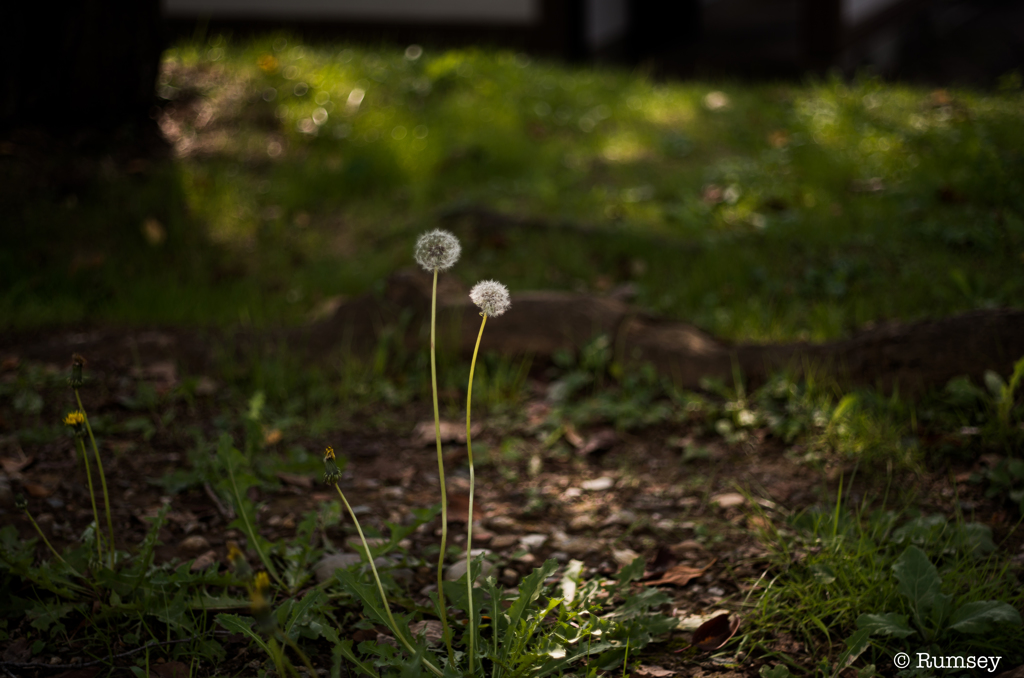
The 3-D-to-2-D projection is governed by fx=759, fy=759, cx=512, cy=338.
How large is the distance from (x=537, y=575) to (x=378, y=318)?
1.90 m

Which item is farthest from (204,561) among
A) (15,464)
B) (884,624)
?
(884,624)

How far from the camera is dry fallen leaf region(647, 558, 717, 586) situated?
71.9 inches

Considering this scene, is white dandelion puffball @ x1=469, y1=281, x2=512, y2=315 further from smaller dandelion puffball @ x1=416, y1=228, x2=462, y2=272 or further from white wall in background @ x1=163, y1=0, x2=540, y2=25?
white wall in background @ x1=163, y1=0, x2=540, y2=25

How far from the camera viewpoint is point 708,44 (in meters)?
10.9

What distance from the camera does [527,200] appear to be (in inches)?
183

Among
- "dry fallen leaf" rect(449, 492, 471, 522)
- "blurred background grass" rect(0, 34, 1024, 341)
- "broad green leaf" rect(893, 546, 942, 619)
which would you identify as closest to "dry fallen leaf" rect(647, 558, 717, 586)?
"broad green leaf" rect(893, 546, 942, 619)

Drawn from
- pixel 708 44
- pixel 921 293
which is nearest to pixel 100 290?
pixel 921 293

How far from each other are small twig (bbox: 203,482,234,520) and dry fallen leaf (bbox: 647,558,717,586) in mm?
1152

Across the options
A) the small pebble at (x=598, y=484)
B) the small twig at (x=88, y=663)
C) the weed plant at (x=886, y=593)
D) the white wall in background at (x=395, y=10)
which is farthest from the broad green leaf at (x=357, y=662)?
the white wall in background at (x=395, y=10)

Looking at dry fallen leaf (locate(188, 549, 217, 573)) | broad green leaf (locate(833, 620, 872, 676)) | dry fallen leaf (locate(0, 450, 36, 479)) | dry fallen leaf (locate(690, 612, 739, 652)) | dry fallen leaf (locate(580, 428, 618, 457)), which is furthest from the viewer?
dry fallen leaf (locate(580, 428, 618, 457))

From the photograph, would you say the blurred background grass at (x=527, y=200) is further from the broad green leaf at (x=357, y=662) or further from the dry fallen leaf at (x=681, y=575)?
the broad green leaf at (x=357, y=662)

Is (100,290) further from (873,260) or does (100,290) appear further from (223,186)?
(873,260)

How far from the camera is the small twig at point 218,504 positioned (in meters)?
2.10

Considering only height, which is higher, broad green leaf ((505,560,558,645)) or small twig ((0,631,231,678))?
broad green leaf ((505,560,558,645))
